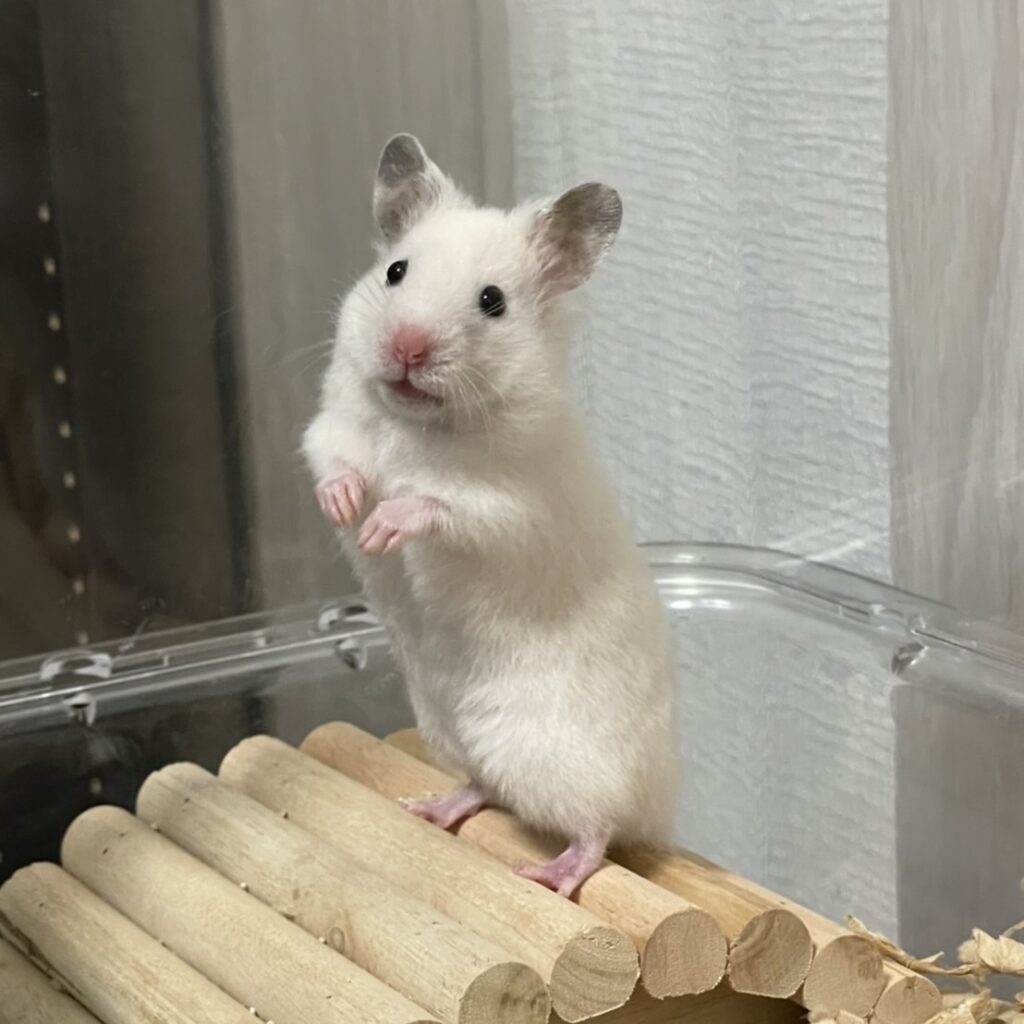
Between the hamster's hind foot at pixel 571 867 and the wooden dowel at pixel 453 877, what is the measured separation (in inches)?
1.2

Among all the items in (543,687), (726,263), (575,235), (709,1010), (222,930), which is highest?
(575,235)

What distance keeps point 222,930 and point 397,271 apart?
0.62 m

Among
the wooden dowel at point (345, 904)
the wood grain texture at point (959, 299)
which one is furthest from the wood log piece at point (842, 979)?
the wood grain texture at point (959, 299)

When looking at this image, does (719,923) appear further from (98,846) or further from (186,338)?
(186,338)

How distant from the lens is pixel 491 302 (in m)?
1.42

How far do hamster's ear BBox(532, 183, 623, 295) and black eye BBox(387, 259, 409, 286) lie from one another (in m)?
0.13

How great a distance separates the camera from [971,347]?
1885 mm

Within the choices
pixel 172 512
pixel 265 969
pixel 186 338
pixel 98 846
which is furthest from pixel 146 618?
pixel 265 969

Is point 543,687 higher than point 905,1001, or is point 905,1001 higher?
point 543,687

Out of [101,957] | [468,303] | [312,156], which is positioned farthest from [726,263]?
[101,957]

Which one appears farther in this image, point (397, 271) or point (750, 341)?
point (750, 341)

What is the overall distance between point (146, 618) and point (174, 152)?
0.63 meters

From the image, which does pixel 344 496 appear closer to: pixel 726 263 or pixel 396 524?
pixel 396 524

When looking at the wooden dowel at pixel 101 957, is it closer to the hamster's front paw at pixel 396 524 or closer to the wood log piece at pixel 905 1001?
the hamster's front paw at pixel 396 524
